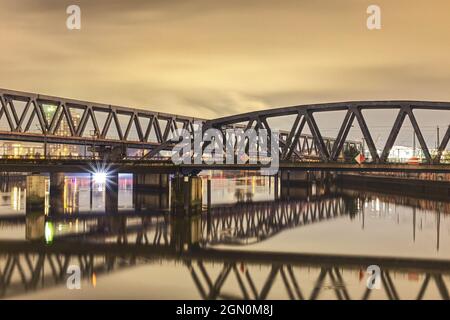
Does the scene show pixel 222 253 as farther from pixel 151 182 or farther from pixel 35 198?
pixel 151 182

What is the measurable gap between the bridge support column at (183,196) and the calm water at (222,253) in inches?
74.5

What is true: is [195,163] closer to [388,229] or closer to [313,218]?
[313,218]

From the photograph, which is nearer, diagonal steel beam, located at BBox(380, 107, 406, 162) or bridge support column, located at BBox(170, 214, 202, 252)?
bridge support column, located at BBox(170, 214, 202, 252)

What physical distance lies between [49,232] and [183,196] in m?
21.8

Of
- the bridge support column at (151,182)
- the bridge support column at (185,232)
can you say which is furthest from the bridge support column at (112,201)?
the bridge support column at (151,182)

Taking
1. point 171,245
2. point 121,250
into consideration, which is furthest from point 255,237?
point 121,250

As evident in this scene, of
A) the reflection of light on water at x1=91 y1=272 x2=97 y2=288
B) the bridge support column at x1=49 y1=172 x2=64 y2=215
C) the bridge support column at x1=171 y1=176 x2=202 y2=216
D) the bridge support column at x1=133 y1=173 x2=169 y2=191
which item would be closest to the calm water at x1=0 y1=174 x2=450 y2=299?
the reflection of light on water at x1=91 y1=272 x2=97 y2=288

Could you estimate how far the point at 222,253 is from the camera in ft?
176

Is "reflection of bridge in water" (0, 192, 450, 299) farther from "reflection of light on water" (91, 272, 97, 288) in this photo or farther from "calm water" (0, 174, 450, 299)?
"reflection of light on water" (91, 272, 97, 288)

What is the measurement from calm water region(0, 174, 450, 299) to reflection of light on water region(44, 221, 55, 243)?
5.0 inches

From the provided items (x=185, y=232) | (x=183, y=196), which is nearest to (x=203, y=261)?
(x=185, y=232)

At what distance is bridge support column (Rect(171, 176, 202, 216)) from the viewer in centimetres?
7831

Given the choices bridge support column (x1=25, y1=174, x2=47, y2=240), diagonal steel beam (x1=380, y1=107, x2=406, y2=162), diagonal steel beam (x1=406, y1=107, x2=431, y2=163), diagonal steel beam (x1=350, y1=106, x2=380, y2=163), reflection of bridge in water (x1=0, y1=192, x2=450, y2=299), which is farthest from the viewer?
bridge support column (x1=25, y1=174, x2=47, y2=240)

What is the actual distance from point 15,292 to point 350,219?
5730cm
